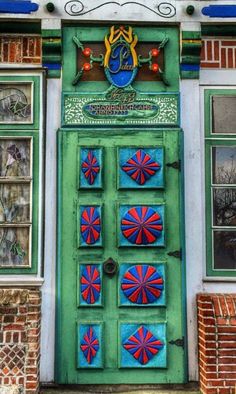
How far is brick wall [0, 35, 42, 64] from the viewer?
6.79 m

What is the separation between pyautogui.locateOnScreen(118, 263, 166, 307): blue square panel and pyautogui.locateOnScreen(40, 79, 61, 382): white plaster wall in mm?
700

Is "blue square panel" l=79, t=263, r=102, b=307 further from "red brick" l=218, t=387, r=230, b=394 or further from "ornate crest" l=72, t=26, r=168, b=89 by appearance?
"ornate crest" l=72, t=26, r=168, b=89

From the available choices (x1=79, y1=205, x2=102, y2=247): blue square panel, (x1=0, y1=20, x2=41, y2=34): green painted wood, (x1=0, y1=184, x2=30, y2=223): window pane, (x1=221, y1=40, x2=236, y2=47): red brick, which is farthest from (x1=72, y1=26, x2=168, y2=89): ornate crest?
(x1=79, y1=205, x2=102, y2=247): blue square panel

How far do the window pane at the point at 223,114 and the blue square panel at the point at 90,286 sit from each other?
1922 millimetres

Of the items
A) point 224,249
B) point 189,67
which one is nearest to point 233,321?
point 224,249

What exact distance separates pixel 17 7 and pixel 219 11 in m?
2.10

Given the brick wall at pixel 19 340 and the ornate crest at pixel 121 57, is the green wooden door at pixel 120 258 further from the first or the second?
the ornate crest at pixel 121 57

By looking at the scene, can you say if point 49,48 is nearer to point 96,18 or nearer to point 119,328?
point 96,18

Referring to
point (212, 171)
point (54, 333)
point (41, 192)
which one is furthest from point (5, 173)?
point (212, 171)

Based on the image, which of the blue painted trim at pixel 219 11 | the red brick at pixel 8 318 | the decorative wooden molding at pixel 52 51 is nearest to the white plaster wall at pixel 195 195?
the blue painted trim at pixel 219 11

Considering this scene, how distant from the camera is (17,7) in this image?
6695 mm

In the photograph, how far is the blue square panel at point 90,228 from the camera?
21.0 ft

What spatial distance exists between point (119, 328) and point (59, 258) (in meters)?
0.90

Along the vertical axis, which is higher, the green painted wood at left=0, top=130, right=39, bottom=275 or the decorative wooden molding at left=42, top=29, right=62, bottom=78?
the decorative wooden molding at left=42, top=29, right=62, bottom=78
